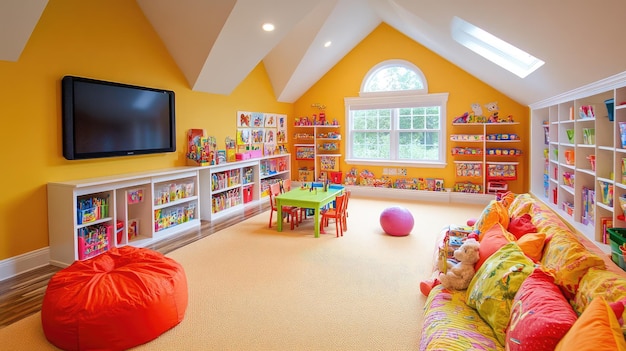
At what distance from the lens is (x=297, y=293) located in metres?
3.14

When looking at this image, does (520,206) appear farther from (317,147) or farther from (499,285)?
(317,147)

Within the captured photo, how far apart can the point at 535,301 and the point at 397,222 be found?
3139 millimetres

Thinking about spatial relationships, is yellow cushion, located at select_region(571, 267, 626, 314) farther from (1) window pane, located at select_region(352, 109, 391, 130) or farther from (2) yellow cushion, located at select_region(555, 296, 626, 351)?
(1) window pane, located at select_region(352, 109, 391, 130)

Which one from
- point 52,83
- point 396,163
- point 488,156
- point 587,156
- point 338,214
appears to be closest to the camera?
point 52,83

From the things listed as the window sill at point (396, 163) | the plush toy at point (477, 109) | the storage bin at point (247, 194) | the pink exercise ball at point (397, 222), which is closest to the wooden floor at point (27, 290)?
the storage bin at point (247, 194)

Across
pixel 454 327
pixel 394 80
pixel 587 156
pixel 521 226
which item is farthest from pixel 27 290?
pixel 394 80

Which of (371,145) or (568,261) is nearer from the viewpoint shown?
(568,261)

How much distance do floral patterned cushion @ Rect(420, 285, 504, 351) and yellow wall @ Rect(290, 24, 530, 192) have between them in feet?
17.5

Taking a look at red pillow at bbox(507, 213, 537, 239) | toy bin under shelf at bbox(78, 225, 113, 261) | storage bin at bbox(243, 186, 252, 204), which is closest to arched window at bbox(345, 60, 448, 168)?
storage bin at bbox(243, 186, 252, 204)

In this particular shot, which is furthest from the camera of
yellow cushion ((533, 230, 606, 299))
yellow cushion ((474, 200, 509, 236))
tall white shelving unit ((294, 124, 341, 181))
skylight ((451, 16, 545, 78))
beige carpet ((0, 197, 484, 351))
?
tall white shelving unit ((294, 124, 341, 181))

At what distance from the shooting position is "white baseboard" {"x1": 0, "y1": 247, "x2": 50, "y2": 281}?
3.46m

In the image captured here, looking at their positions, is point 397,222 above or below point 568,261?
below

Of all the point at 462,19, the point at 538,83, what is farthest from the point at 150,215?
the point at 538,83

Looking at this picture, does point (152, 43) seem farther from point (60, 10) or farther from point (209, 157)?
point (209, 157)
